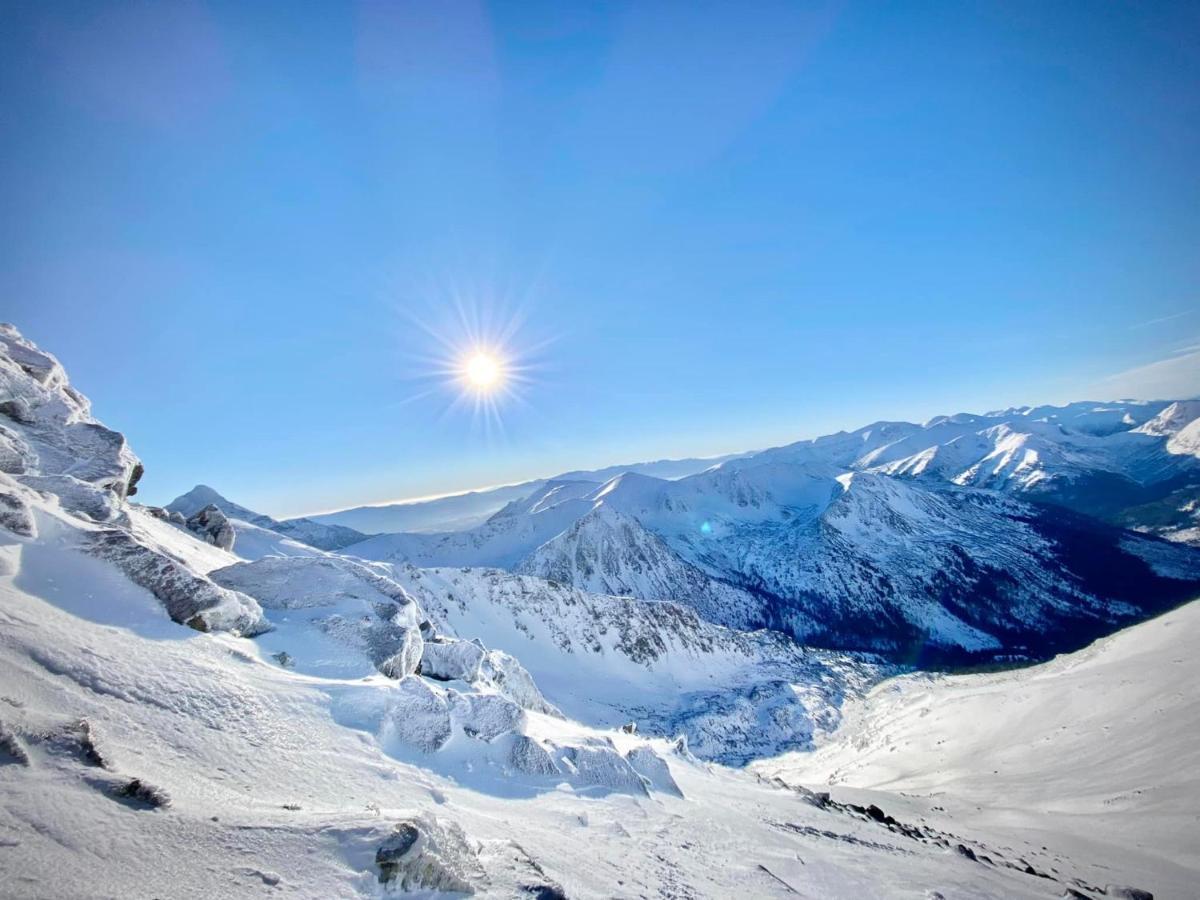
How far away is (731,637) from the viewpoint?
11294cm

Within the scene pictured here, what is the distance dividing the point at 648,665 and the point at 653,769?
8126cm

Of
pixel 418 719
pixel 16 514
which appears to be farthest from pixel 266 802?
pixel 16 514

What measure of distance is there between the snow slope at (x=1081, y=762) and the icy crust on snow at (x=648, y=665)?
658 inches

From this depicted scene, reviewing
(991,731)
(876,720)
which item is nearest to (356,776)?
(991,731)

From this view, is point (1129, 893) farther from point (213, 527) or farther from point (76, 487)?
point (213, 527)

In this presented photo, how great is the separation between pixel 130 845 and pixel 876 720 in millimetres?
90207

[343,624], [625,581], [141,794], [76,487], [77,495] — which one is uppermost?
[76,487]

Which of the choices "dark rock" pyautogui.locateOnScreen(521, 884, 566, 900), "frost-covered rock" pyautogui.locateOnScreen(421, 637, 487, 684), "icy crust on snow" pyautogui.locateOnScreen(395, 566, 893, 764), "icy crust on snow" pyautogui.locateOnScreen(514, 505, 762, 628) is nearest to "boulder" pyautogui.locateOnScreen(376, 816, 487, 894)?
"dark rock" pyautogui.locateOnScreen(521, 884, 566, 900)

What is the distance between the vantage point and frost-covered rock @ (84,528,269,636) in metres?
14.2

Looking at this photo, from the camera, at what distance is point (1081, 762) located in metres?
33.6

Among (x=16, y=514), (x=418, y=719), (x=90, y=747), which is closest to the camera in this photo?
(x=90, y=747)

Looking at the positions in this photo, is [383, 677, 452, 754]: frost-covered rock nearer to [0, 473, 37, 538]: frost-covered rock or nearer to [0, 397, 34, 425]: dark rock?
[0, 473, 37, 538]: frost-covered rock

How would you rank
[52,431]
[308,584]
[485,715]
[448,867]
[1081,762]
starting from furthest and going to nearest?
1. [1081,762]
2. [52,431]
3. [308,584]
4. [485,715]
5. [448,867]

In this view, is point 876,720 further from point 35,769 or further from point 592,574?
point 592,574
